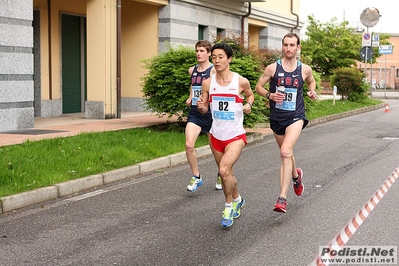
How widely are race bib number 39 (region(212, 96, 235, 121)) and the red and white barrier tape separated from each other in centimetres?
162

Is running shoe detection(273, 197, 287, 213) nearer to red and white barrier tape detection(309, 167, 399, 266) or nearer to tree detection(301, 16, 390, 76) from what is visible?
red and white barrier tape detection(309, 167, 399, 266)

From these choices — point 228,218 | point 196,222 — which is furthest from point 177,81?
point 228,218

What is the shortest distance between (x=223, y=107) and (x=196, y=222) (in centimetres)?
123

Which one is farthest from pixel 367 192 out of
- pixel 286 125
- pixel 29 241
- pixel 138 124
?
pixel 138 124

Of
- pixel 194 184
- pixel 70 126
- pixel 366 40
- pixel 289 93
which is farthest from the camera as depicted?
pixel 366 40

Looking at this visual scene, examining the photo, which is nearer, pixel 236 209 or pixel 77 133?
pixel 236 209

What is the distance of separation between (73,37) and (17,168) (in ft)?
38.9

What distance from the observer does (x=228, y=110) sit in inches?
280

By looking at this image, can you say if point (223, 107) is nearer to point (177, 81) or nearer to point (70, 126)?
point (177, 81)

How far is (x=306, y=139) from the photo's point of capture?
16078 mm

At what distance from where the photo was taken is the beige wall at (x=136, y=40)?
71.2ft

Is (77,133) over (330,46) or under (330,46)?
under

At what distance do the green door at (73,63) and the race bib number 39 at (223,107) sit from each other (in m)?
13.6

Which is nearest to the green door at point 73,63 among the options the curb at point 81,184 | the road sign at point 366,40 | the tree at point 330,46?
the curb at point 81,184
